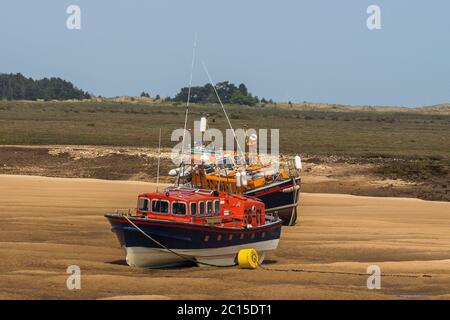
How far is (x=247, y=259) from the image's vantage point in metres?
26.0

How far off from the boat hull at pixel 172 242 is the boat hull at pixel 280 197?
10351 mm

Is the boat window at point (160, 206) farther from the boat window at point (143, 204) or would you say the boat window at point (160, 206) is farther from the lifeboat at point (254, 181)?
the lifeboat at point (254, 181)

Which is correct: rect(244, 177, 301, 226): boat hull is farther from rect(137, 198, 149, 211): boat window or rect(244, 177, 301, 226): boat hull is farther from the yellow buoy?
rect(137, 198, 149, 211): boat window

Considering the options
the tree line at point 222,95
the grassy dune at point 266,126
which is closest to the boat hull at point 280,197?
the grassy dune at point 266,126

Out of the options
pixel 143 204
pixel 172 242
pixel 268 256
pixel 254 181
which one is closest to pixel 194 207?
pixel 172 242

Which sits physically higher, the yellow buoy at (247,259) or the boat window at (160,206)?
the boat window at (160,206)

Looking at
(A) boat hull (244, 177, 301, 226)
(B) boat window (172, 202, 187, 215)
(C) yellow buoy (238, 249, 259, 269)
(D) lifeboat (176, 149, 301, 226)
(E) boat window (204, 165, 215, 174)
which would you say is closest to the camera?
(B) boat window (172, 202, 187, 215)

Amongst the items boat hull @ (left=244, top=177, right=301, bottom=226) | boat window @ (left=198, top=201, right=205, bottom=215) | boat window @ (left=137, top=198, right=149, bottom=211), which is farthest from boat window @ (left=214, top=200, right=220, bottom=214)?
boat hull @ (left=244, top=177, right=301, bottom=226)

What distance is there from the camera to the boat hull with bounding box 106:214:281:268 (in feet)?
81.0

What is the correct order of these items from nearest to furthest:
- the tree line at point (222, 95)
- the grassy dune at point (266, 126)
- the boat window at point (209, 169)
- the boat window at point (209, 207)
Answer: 1. the boat window at point (209, 207)
2. the boat window at point (209, 169)
3. the grassy dune at point (266, 126)
4. the tree line at point (222, 95)

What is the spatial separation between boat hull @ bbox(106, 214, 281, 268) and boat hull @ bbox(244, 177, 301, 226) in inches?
408

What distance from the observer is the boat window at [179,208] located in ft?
82.8
